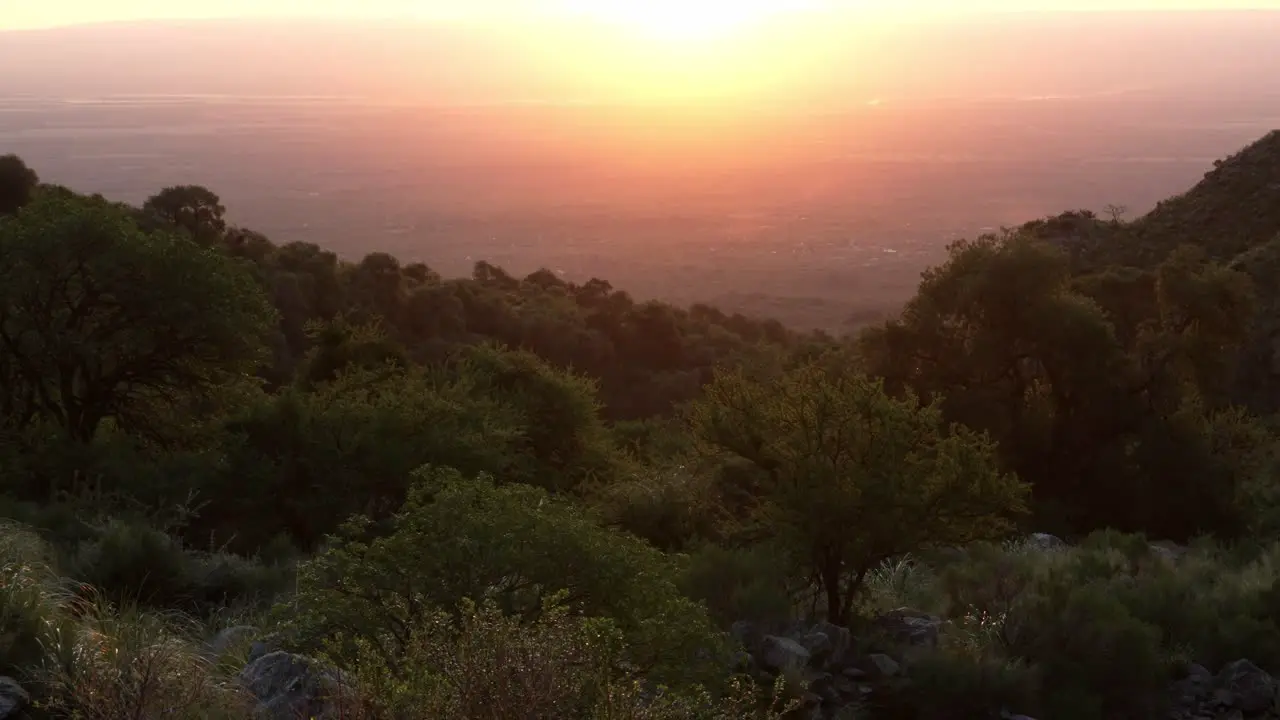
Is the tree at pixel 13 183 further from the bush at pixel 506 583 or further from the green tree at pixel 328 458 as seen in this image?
the bush at pixel 506 583

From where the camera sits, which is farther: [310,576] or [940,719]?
[940,719]

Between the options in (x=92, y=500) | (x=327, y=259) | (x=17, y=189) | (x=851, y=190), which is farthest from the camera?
(x=851, y=190)

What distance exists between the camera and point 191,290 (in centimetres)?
1545

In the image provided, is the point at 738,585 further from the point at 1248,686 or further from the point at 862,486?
the point at 1248,686

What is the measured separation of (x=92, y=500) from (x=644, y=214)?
10828 centimetres

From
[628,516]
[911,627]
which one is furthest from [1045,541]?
[911,627]

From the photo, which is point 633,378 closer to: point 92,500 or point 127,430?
point 127,430

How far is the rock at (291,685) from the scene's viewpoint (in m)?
5.70

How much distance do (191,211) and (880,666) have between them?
37544mm

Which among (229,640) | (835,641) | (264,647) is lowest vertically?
(835,641)

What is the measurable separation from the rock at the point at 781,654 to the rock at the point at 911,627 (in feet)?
3.59

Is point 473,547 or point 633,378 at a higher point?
point 473,547

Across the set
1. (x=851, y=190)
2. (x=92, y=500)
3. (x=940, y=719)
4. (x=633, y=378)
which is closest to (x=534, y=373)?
(x=92, y=500)

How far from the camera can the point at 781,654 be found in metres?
8.66
